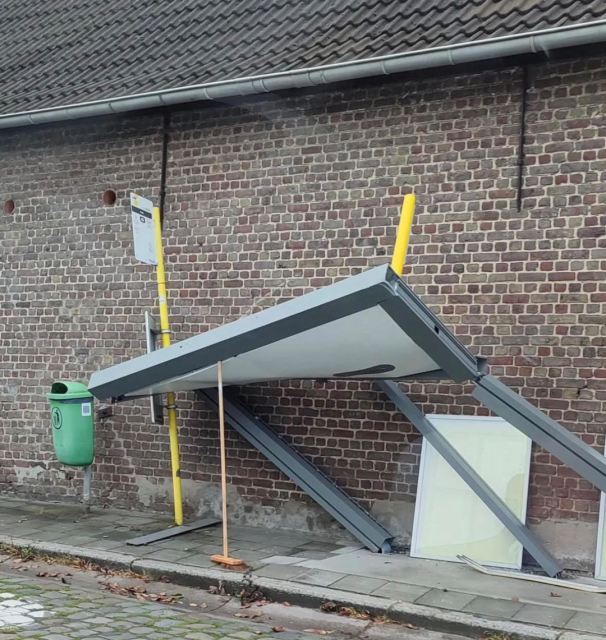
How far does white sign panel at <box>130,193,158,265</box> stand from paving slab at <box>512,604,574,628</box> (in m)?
4.25

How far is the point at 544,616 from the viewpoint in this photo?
522 cm

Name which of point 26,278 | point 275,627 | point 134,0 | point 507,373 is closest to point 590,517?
point 507,373

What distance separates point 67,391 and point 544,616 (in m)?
4.86

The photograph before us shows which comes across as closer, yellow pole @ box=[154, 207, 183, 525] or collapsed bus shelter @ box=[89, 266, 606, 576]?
collapsed bus shelter @ box=[89, 266, 606, 576]

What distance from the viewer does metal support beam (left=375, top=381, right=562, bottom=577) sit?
6.30m

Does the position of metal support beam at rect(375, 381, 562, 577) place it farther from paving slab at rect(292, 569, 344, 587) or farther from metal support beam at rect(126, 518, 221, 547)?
metal support beam at rect(126, 518, 221, 547)

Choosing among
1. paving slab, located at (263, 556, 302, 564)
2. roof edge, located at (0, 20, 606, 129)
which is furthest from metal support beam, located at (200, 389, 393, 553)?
roof edge, located at (0, 20, 606, 129)

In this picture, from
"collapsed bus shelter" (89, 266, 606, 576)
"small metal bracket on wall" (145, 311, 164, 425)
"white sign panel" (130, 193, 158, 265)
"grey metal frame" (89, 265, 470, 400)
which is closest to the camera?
"grey metal frame" (89, 265, 470, 400)

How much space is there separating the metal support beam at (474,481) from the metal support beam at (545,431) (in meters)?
0.77

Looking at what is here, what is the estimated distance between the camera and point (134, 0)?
34.3 feet

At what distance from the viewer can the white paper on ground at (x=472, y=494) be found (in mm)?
6570

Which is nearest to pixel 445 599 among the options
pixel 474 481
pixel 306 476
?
pixel 474 481

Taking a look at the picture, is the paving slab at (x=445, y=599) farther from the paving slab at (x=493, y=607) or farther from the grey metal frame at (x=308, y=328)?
the grey metal frame at (x=308, y=328)

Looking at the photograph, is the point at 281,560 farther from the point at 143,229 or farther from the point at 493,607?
the point at 143,229
